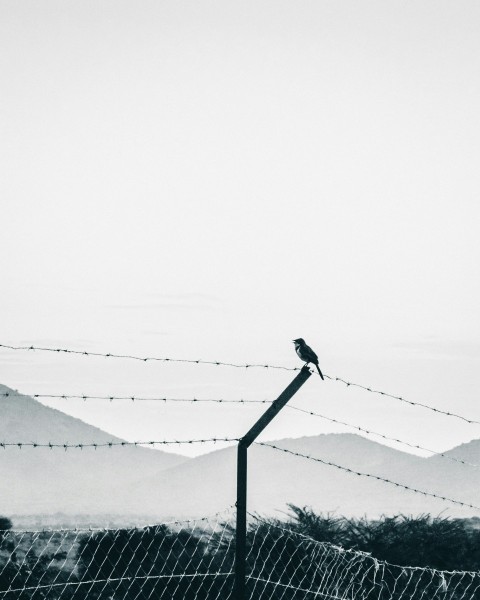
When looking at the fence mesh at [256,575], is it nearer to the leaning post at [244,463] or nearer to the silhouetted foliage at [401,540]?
the silhouetted foliage at [401,540]

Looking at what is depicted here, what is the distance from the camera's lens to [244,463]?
8273 millimetres

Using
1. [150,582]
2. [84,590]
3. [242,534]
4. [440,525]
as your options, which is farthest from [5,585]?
[242,534]

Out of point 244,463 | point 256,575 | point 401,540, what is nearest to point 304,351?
point 244,463

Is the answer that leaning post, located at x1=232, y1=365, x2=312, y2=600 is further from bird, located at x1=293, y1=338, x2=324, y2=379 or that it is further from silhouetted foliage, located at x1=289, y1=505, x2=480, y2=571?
silhouetted foliage, located at x1=289, y1=505, x2=480, y2=571

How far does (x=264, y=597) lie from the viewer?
1503cm

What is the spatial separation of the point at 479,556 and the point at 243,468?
11707 mm

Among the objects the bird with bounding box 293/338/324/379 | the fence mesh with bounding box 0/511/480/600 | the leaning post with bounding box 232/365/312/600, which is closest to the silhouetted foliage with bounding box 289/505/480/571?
the fence mesh with bounding box 0/511/480/600

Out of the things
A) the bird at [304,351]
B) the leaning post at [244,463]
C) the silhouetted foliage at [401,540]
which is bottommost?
the silhouetted foliage at [401,540]

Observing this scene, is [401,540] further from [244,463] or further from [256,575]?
[244,463]

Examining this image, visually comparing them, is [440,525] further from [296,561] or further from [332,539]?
[296,561]

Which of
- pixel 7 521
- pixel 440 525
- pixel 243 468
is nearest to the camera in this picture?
pixel 243 468

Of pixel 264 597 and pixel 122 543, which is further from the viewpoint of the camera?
pixel 122 543

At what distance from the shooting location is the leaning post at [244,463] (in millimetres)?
8297

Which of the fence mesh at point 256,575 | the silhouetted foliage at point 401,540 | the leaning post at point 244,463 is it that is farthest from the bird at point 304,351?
the silhouetted foliage at point 401,540
